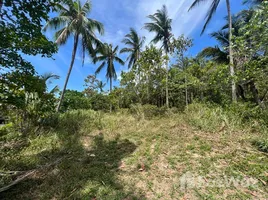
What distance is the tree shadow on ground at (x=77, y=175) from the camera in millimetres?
2279

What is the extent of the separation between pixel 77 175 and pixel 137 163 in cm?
120

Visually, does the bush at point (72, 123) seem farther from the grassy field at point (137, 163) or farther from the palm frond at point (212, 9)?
the palm frond at point (212, 9)

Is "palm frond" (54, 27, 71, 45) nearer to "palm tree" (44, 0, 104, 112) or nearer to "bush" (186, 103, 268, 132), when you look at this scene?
"palm tree" (44, 0, 104, 112)

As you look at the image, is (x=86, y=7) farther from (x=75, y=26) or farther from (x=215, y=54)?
(x=215, y=54)

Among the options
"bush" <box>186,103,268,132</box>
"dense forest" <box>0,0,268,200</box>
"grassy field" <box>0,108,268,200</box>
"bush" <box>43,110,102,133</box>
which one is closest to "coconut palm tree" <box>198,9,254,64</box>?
"dense forest" <box>0,0,268,200</box>

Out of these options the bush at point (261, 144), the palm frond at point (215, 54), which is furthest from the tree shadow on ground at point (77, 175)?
the palm frond at point (215, 54)

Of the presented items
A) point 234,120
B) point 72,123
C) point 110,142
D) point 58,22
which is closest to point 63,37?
point 58,22

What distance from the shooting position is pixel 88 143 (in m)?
4.30

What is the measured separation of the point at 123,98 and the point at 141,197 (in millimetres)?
8597

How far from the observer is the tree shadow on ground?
228 centimetres

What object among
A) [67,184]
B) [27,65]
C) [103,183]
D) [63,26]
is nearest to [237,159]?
[103,183]

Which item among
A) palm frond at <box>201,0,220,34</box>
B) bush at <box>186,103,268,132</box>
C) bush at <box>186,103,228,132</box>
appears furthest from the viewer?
palm frond at <box>201,0,220,34</box>

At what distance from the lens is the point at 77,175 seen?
273 centimetres

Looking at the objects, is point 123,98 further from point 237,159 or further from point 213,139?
point 237,159
